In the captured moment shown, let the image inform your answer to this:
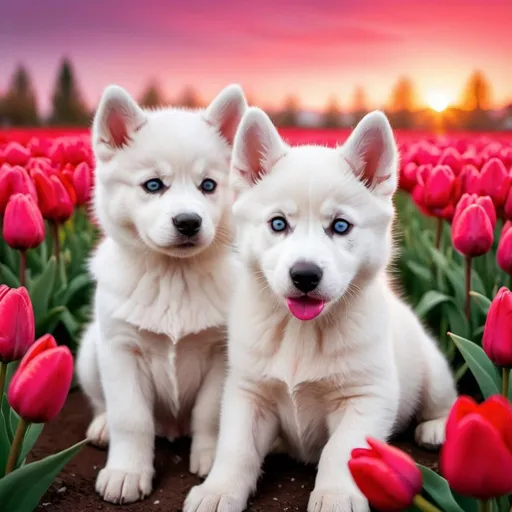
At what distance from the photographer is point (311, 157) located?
7.92 ft

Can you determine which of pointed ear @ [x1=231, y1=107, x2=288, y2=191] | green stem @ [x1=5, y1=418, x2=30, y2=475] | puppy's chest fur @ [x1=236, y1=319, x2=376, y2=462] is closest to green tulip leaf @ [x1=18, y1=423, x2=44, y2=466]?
green stem @ [x1=5, y1=418, x2=30, y2=475]

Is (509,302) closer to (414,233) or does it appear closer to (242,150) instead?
(242,150)

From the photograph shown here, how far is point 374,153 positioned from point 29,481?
1.41 meters

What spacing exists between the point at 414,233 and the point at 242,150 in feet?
7.67

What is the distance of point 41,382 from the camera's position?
1.69 metres

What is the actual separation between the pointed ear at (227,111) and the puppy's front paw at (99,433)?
123 centimetres

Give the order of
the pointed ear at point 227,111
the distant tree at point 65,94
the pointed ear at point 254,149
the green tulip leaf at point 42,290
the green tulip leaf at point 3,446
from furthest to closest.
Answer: the distant tree at point 65,94, the green tulip leaf at point 42,290, the pointed ear at point 227,111, the pointed ear at point 254,149, the green tulip leaf at point 3,446

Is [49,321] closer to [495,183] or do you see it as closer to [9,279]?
[9,279]

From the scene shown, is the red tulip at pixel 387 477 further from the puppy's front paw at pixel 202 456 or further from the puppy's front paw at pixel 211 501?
the puppy's front paw at pixel 202 456

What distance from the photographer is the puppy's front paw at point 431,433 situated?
293cm

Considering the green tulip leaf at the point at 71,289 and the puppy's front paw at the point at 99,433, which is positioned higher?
the green tulip leaf at the point at 71,289

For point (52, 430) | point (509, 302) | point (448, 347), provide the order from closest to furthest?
point (509, 302) → point (52, 430) → point (448, 347)

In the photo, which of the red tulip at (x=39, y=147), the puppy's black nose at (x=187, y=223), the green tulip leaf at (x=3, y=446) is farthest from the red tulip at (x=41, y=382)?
the red tulip at (x=39, y=147)

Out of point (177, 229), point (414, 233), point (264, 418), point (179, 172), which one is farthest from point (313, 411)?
point (414, 233)
